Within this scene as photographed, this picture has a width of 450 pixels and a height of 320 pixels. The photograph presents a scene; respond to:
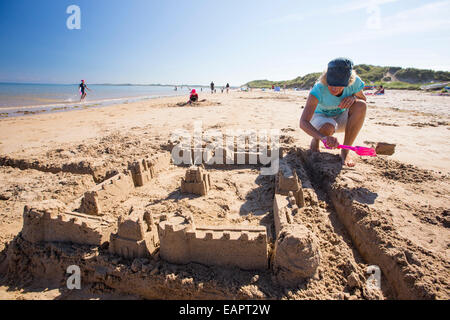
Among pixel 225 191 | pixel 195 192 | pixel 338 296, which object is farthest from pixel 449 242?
pixel 195 192

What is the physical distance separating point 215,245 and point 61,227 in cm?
167

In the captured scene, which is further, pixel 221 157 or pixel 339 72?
pixel 221 157

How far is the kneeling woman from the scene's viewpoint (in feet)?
11.6

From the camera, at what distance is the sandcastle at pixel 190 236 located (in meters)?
1.89

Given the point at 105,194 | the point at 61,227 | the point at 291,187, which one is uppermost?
the point at 291,187

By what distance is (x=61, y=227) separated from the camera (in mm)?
2496

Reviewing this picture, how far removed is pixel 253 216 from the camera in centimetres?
286

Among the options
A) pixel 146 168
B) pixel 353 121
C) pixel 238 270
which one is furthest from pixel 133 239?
pixel 353 121

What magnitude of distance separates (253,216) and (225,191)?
2.40 feet

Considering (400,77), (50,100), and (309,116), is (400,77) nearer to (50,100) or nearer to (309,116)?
(309,116)

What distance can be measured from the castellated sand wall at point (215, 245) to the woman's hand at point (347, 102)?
262cm

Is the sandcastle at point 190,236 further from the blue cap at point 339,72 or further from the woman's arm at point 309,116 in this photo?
the blue cap at point 339,72

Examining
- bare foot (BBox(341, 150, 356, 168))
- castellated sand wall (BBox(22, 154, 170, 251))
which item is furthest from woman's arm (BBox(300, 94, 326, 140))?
castellated sand wall (BBox(22, 154, 170, 251))

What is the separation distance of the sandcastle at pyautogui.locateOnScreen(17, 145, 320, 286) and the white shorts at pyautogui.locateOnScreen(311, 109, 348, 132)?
1.48 meters
